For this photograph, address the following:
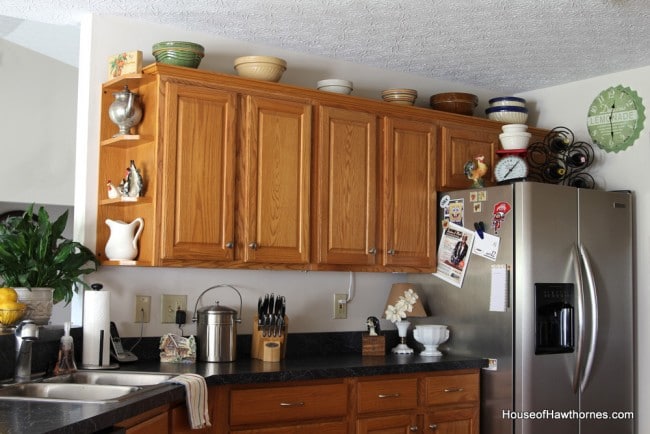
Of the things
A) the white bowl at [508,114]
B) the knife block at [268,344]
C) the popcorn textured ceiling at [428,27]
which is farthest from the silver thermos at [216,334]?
the white bowl at [508,114]

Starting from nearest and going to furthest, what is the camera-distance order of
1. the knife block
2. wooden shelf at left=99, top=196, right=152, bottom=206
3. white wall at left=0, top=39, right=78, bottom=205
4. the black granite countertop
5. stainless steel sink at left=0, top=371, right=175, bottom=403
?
the black granite countertop → stainless steel sink at left=0, top=371, right=175, bottom=403 → wooden shelf at left=99, top=196, right=152, bottom=206 → the knife block → white wall at left=0, top=39, right=78, bottom=205

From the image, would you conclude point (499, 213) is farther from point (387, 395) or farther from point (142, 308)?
point (142, 308)

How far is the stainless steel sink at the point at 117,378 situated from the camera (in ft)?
10.2

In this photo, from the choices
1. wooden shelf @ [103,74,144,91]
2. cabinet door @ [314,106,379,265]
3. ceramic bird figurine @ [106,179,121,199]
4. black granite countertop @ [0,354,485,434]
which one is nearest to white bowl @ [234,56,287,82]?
cabinet door @ [314,106,379,265]

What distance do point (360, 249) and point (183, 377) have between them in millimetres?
1272

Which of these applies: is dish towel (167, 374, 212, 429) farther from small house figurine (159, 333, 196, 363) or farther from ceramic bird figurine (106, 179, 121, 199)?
ceramic bird figurine (106, 179, 121, 199)

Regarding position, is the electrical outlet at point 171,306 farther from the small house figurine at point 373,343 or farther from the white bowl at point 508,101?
the white bowl at point 508,101

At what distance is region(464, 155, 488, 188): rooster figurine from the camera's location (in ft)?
13.8

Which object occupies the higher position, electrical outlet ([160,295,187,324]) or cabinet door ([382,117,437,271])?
cabinet door ([382,117,437,271])

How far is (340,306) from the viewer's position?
425cm

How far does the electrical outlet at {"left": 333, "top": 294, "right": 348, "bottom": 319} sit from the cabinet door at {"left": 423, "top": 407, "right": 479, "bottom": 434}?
2.36 ft

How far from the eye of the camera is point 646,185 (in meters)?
4.31

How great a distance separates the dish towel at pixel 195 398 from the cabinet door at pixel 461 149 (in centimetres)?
184

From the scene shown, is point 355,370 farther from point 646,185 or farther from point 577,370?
point 646,185
